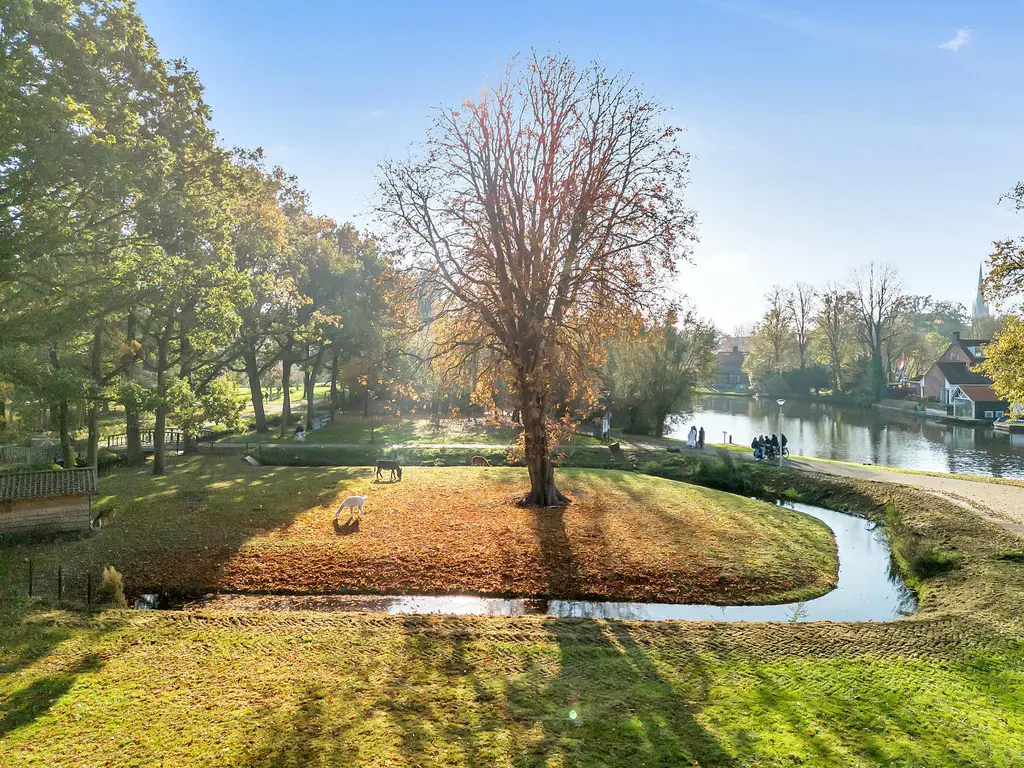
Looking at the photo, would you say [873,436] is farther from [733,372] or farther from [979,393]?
[733,372]

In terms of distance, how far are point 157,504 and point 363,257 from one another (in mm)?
26436

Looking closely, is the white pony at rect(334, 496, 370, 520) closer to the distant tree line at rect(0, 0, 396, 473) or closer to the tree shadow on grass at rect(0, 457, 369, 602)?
the tree shadow on grass at rect(0, 457, 369, 602)

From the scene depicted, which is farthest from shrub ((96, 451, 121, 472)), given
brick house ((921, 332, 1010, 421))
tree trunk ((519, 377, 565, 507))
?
brick house ((921, 332, 1010, 421))

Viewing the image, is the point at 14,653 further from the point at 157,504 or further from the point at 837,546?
the point at 837,546

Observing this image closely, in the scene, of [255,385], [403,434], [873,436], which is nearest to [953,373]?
[873,436]

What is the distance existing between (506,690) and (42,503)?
14.1 metres

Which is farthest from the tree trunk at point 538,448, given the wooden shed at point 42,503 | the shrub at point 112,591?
the wooden shed at point 42,503

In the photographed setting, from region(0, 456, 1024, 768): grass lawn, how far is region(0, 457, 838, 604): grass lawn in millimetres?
2568

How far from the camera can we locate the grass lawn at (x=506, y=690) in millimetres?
6812

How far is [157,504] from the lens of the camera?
1877cm

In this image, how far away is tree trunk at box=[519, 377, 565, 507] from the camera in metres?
18.7

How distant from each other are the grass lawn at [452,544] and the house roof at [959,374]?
54.1 m

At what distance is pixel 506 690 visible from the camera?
8.25 m

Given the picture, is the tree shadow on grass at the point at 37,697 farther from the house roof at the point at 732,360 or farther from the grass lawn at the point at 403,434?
the house roof at the point at 732,360
